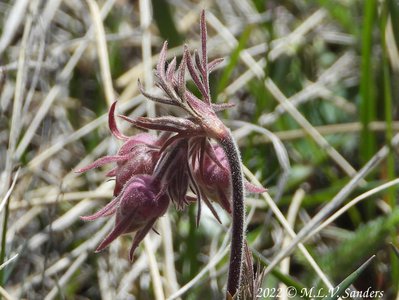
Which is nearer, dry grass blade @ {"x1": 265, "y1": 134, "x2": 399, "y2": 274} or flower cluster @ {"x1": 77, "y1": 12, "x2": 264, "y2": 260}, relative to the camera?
flower cluster @ {"x1": 77, "y1": 12, "x2": 264, "y2": 260}

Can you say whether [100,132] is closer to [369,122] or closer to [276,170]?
[276,170]

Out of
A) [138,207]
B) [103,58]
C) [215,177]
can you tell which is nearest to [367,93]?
[103,58]

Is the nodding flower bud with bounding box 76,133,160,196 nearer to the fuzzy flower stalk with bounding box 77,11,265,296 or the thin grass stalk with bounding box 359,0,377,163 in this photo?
the fuzzy flower stalk with bounding box 77,11,265,296

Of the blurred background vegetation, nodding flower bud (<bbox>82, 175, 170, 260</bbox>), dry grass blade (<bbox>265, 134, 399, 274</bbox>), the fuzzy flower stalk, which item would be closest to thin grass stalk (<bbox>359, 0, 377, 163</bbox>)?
the blurred background vegetation

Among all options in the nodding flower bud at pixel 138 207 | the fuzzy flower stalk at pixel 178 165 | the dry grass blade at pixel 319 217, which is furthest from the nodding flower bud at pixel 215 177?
the dry grass blade at pixel 319 217

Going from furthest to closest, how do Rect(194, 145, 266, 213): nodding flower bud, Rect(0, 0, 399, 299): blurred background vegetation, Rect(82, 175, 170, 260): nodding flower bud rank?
Rect(0, 0, 399, 299): blurred background vegetation → Rect(194, 145, 266, 213): nodding flower bud → Rect(82, 175, 170, 260): nodding flower bud

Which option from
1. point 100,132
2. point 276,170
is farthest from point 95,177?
point 276,170

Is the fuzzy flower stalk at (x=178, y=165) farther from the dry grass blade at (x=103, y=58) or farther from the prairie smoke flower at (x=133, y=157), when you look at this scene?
the dry grass blade at (x=103, y=58)
